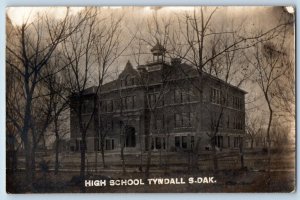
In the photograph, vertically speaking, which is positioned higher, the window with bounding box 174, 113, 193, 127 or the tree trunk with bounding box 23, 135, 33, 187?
the window with bounding box 174, 113, 193, 127

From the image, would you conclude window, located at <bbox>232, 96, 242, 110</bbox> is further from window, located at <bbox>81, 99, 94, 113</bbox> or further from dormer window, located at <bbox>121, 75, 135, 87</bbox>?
window, located at <bbox>81, 99, 94, 113</bbox>

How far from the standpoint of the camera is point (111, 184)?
4.18 metres

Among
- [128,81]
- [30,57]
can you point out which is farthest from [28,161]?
[128,81]

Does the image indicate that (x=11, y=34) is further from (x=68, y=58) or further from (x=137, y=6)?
(x=137, y=6)

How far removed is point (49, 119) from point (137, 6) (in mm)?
734

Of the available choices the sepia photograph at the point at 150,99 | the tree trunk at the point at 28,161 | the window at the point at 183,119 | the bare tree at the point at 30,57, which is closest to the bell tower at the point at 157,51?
the sepia photograph at the point at 150,99

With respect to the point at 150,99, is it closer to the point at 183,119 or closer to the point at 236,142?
the point at 183,119

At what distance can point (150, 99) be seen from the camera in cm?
418

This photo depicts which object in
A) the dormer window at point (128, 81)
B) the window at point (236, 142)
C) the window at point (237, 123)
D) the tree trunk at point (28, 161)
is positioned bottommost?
the tree trunk at point (28, 161)

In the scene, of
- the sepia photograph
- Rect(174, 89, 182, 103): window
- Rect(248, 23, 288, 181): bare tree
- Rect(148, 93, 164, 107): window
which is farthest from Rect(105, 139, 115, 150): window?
Rect(248, 23, 288, 181): bare tree

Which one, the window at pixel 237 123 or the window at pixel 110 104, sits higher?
the window at pixel 110 104

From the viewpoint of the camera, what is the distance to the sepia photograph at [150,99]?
417 centimetres

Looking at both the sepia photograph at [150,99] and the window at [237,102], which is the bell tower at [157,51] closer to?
the sepia photograph at [150,99]

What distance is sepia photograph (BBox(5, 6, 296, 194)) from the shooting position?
4168 mm
